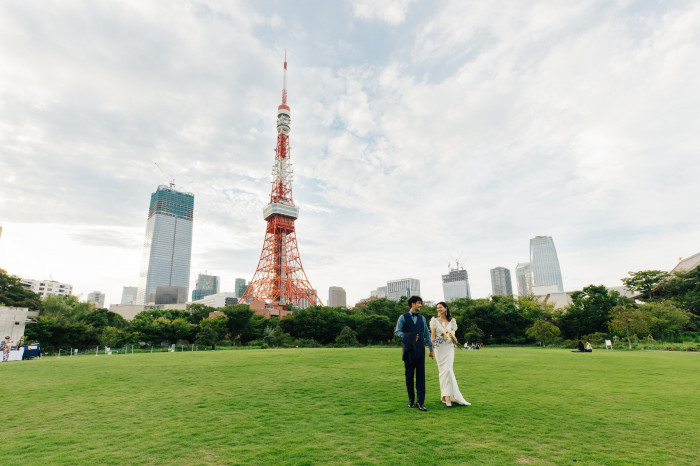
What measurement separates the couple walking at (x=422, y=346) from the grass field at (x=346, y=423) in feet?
1.35

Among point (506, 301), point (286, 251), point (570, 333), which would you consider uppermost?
point (286, 251)

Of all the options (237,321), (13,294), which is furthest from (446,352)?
(13,294)

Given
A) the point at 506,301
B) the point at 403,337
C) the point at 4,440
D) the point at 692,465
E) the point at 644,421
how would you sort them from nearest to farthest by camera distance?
the point at 692,465 → the point at 4,440 → the point at 644,421 → the point at 403,337 → the point at 506,301

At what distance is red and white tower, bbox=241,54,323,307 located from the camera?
7462cm

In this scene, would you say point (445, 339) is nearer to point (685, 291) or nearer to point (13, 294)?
point (685, 291)

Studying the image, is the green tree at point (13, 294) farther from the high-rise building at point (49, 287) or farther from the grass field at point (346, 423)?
the high-rise building at point (49, 287)

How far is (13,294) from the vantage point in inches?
2121

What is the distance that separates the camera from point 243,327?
50781mm

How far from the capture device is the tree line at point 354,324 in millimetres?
41125

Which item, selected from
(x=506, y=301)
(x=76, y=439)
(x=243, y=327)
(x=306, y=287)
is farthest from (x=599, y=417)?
(x=306, y=287)

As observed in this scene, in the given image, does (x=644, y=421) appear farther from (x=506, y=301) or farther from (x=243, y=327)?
(x=506, y=301)

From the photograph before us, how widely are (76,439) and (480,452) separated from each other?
6163 millimetres

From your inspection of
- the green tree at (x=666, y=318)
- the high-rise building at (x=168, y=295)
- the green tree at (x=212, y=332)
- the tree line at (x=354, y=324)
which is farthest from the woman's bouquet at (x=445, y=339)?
the high-rise building at (x=168, y=295)

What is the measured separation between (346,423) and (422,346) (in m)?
2.08
